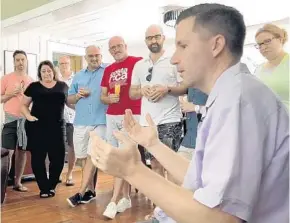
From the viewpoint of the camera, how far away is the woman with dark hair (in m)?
3.22

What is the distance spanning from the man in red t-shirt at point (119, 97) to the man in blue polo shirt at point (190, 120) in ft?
1.56

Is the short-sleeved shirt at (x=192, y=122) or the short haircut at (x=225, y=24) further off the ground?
the short haircut at (x=225, y=24)

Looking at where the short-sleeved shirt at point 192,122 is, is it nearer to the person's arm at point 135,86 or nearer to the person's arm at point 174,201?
the person's arm at point 135,86

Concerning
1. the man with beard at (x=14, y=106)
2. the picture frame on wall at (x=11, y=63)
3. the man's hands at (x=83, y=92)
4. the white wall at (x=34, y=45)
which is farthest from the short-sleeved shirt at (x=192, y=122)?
the white wall at (x=34, y=45)

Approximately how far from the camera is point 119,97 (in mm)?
2764

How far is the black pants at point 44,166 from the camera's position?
10.7ft

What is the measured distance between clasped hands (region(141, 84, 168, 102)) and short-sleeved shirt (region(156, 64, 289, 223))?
1.63 m

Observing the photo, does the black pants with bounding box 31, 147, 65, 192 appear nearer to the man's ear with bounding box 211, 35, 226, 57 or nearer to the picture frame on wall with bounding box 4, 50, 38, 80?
the picture frame on wall with bounding box 4, 50, 38, 80

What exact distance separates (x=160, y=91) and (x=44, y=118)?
1.31 m

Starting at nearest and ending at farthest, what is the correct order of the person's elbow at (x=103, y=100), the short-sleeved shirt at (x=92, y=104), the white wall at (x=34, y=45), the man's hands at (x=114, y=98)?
the man's hands at (x=114, y=98) → the person's elbow at (x=103, y=100) → the short-sleeved shirt at (x=92, y=104) → the white wall at (x=34, y=45)

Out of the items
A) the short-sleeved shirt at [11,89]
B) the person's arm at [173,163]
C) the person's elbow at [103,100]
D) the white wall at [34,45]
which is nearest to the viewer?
the person's arm at [173,163]

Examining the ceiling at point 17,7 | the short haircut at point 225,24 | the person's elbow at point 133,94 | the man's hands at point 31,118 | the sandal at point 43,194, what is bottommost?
the sandal at point 43,194

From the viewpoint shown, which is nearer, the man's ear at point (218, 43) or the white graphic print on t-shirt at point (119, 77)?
the man's ear at point (218, 43)

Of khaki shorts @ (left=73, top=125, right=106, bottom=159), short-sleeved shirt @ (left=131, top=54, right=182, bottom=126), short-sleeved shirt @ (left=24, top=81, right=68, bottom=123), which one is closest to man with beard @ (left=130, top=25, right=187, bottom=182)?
short-sleeved shirt @ (left=131, top=54, right=182, bottom=126)
